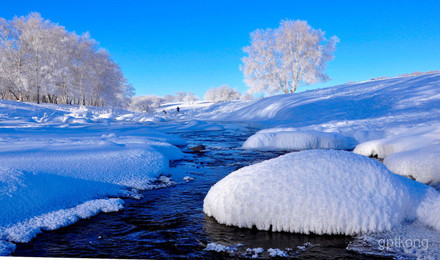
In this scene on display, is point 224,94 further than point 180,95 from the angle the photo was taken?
No

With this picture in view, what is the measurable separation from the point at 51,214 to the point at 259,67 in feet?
104

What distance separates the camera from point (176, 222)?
2.88 m

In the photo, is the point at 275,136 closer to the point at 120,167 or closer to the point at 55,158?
the point at 120,167

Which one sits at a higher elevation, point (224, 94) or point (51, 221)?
point (224, 94)

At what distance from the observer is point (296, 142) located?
8.16m

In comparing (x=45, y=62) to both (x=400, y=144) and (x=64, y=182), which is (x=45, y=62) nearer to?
(x=64, y=182)

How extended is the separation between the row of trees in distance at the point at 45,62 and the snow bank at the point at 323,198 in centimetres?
2312

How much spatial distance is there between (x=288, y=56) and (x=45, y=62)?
24091mm

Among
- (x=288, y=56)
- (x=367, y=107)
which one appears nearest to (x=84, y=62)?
(x=288, y=56)

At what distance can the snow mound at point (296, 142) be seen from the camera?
8023mm

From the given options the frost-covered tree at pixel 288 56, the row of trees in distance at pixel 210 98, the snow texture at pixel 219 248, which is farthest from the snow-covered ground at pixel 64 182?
the row of trees in distance at pixel 210 98

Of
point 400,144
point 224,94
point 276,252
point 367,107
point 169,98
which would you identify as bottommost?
point 276,252

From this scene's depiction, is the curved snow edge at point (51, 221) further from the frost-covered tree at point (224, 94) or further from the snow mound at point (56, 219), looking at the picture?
the frost-covered tree at point (224, 94)

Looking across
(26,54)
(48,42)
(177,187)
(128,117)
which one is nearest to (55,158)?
(177,187)
